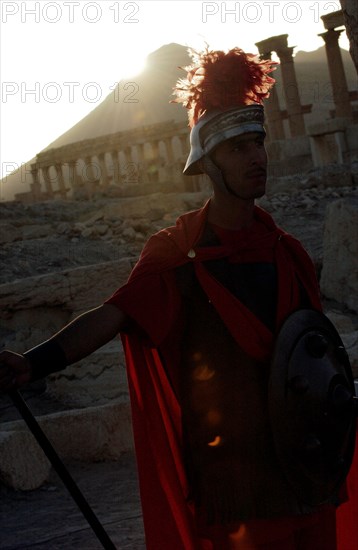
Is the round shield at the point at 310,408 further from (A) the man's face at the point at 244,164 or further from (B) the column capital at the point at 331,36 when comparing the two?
(B) the column capital at the point at 331,36

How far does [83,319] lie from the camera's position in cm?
294

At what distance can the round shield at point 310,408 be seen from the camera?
290 cm

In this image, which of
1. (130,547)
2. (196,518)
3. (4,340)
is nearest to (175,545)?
(196,518)

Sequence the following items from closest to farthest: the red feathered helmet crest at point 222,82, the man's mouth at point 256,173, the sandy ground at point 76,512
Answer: the man's mouth at point 256,173, the red feathered helmet crest at point 222,82, the sandy ground at point 76,512

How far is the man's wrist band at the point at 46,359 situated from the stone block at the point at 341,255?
6.99 m

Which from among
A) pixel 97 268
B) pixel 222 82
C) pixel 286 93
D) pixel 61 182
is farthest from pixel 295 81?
pixel 222 82

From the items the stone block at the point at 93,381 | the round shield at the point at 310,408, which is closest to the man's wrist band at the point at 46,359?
the round shield at the point at 310,408

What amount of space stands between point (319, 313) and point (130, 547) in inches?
88.0

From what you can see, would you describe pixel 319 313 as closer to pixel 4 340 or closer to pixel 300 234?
pixel 4 340

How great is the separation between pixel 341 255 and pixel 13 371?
7.49 m

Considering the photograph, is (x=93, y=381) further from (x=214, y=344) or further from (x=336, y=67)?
(x=336, y=67)

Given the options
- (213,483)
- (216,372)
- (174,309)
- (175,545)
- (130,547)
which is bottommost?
(130,547)

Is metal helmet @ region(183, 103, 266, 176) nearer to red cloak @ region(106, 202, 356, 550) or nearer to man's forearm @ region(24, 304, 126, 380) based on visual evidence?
red cloak @ region(106, 202, 356, 550)

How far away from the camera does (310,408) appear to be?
2.95 metres
